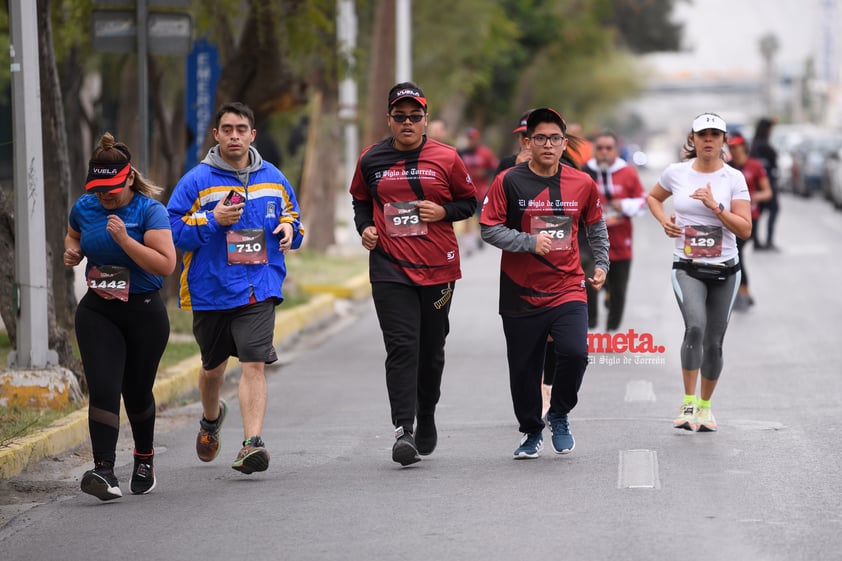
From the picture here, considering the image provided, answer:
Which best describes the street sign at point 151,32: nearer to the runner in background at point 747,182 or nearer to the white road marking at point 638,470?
the white road marking at point 638,470

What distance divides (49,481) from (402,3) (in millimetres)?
18917

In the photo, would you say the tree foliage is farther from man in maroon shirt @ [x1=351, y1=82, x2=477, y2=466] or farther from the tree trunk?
man in maroon shirt @ [x1=351, y1=82, x2=477, y2=466]

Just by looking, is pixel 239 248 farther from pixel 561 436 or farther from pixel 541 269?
pixel 561 436

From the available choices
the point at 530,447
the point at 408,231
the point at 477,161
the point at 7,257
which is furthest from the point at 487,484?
the point at 477,161

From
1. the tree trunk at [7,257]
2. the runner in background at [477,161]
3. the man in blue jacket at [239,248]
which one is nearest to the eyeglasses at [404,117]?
the man in blue jacket at [239,248]

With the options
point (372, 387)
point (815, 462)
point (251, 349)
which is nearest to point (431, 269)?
point (251, 349)

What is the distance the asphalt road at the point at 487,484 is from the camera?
6.69 meters

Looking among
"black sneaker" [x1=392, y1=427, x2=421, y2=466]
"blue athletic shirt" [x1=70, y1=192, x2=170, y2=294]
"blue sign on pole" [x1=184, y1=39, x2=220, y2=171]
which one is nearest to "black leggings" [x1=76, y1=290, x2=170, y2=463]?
"blue athletic shirt" [x1=70, y1=192, x2=170, y2=294]

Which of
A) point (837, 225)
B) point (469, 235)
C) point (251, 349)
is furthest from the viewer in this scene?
point (837, 225)

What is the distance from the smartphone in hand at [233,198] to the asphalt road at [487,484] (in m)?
1.47

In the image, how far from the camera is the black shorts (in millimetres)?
8297

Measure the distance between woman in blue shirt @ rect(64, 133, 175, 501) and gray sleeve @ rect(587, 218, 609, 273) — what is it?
243 centimetres

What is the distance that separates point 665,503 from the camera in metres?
7.34

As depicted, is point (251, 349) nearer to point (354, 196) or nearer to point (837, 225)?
point (354, 196)
